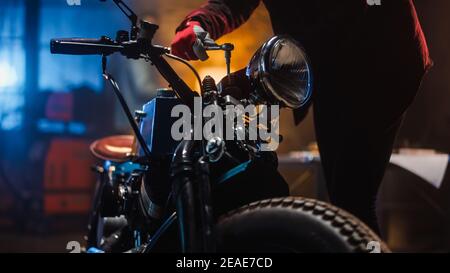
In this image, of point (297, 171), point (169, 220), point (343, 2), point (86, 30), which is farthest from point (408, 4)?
point (86, 30)

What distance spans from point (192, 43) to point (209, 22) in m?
0.30

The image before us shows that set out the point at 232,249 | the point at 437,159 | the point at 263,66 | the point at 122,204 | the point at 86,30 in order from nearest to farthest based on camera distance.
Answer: the point at 232,249 → the point at 263,66 → the point at 122,204 → the point at 437,159 → the point at 86,30

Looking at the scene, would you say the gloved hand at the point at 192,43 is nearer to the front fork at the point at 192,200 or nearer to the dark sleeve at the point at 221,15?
the dark sleeve at the point at 221,15

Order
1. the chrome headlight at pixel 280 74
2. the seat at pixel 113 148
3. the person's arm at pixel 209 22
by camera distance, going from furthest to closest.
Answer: the seat at pixel 113 148 < the person's arm at pixel 209 22 < the chrome headlight at pixel 280 74

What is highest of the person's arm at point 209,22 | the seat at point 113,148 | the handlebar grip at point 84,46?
the person's arm at point 209,22

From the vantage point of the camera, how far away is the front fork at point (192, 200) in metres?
1.13

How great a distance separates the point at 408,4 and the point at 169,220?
115cm

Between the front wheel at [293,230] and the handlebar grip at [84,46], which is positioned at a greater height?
the handlebar grip at [84,46]

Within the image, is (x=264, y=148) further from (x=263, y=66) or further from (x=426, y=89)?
(x=426, y=89)

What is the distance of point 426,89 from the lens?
445cm

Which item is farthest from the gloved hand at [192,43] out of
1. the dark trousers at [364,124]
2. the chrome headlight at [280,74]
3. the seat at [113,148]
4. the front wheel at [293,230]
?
the seat at [113,148]

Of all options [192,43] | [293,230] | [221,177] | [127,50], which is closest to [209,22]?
[192,43]

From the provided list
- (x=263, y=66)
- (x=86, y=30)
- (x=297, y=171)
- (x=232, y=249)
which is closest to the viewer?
(x=232, y=249)

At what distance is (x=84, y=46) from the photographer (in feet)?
4.43
